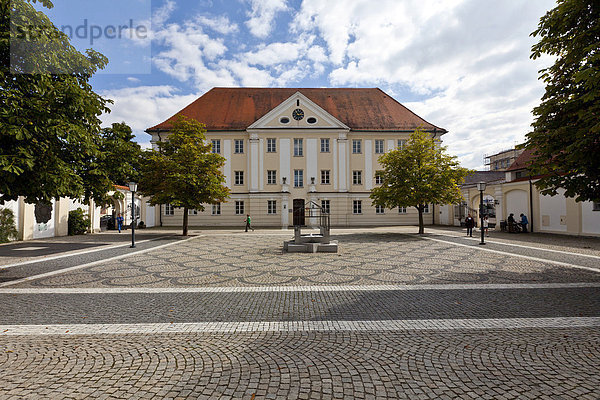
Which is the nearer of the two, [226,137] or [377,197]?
[377,197]

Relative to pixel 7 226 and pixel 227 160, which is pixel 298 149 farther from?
pixel 7 226

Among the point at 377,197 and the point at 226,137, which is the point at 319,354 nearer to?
the point at 377,197

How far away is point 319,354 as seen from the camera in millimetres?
3912

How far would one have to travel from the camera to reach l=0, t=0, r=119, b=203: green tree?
6.84 metres

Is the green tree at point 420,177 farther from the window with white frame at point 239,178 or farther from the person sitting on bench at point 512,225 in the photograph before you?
the window with white frame at point 239,178

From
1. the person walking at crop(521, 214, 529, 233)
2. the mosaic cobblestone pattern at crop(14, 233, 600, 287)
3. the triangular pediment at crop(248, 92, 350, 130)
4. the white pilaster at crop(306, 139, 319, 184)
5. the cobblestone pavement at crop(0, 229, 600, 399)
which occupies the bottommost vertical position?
the mosaic cobblestone pattern at crop(14, 233, 600, 287)

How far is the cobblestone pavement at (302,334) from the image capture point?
3225 mm

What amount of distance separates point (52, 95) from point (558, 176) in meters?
13.6

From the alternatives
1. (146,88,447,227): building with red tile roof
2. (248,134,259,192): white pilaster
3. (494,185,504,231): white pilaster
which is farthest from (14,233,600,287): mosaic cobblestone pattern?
(248,134,259,192): white pilaster

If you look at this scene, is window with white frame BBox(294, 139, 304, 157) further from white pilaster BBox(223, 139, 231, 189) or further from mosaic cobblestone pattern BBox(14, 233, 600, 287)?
mosaic cobblestone pattern BBox(14, 233, 600, 287)

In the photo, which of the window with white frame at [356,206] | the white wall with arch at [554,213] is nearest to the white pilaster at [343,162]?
the window with white frame at [356,206]

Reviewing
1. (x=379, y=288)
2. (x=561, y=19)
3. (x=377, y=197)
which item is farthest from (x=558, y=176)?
(x=377, y=197)

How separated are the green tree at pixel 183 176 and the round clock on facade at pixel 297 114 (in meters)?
13.0

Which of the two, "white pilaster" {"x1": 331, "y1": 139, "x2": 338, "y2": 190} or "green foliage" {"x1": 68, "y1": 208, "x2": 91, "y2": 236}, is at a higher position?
"white pilaster" {"x1": 331, "y1": 139, "x2": 338, "y2": 190}
